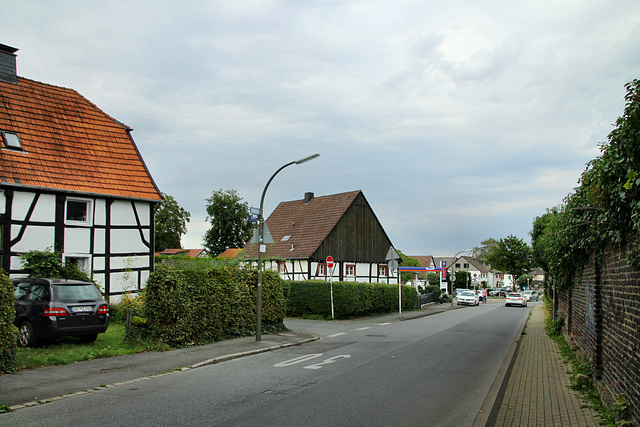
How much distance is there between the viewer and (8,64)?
2152cm

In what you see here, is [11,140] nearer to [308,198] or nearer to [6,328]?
[6,328]

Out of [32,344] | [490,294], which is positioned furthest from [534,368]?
[490,294]

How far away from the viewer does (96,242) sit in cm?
2017

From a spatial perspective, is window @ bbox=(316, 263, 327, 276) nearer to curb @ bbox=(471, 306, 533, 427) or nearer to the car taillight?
curb @ bbox=(471, 306, 533, 427)

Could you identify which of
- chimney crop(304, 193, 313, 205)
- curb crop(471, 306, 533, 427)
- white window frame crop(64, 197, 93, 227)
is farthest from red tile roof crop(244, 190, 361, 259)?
curb crop(471, 306, 533, 427)

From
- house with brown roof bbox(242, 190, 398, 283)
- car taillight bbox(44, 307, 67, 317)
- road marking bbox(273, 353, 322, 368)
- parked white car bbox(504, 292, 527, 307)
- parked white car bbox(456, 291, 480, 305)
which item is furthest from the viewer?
parked white car bbox(504, 292, 527, 307)

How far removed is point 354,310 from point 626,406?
21.6m

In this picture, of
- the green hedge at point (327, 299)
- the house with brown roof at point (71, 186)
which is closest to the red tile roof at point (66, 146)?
the house with brown roof at point (71, 186)

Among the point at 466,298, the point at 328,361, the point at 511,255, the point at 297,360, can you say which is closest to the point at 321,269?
the point at 466,298

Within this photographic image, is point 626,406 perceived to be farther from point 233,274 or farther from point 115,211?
point 115,211

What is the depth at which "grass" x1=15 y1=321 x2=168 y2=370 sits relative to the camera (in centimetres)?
1043

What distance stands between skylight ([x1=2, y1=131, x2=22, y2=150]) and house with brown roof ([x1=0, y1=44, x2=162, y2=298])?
36 millimetres

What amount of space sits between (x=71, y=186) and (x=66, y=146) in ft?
8.17

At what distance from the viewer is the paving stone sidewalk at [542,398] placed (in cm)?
703
